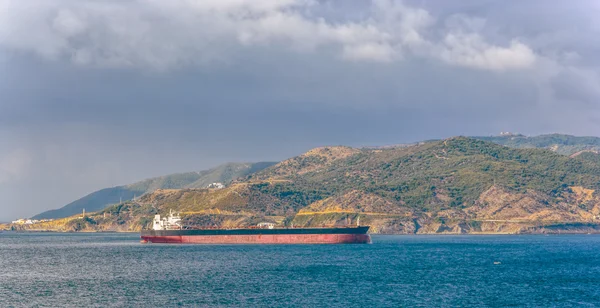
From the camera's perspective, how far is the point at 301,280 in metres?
105

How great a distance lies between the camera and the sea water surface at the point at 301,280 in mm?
84938

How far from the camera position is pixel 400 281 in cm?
10425

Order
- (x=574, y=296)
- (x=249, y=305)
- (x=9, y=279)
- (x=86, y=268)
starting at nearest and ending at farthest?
(x=249, y=305) → (x=574, y=296) → (x=9, y=279) → (x=86, y=268)

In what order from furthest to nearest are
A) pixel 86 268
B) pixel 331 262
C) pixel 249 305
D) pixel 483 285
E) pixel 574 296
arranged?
pixel 331 262
pixel 86 268
pixel 483 285
pixel 574 296
pixel 249 305

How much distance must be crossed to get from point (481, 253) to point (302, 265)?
5670 centimetres

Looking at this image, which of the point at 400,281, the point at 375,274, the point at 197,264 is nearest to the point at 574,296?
the point at 400,281

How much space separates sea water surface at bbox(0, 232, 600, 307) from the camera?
279 ft

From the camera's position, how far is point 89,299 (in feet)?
281

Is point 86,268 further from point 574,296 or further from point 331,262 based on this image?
point 574,296

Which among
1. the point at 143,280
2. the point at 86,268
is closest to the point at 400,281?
the point at 143,280

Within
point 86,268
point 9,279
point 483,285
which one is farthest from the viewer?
point 86,268

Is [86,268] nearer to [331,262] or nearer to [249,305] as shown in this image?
[331,262]

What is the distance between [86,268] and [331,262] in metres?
46.2

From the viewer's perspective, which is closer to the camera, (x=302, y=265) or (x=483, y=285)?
(x=483, y=285)
